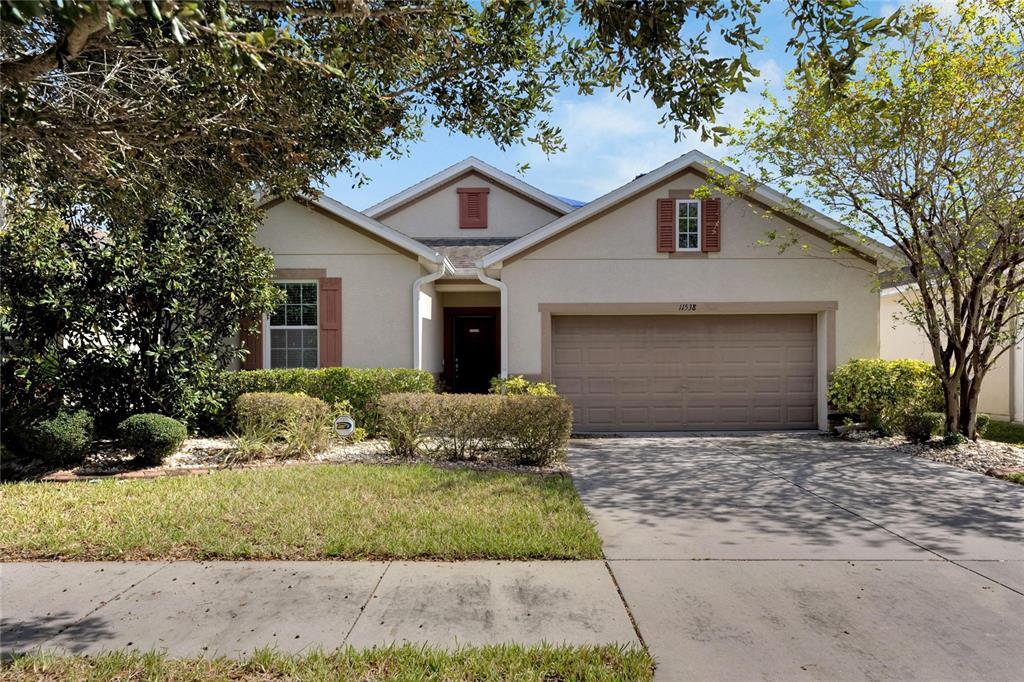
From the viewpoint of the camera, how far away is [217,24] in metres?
3.28

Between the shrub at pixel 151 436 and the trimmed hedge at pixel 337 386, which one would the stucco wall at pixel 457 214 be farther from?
the shrub at pixel 151 436

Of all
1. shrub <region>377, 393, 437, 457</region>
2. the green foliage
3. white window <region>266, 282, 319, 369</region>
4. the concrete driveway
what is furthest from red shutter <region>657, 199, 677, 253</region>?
white window <region>266, 282, 319, 369</region>

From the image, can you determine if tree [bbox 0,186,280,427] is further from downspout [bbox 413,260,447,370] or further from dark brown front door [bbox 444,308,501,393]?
dark brown front door [bbox 444,308,501,393]

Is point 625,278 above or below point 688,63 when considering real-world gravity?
below

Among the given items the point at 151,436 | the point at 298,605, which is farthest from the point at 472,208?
the point at 298,605

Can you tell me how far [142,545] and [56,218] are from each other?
14.4 feet

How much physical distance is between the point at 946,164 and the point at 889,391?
3931 millimetres

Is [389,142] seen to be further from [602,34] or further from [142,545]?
[142,545]

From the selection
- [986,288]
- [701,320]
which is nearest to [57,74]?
[701,320]

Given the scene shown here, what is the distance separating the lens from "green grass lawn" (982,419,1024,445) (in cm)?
1123

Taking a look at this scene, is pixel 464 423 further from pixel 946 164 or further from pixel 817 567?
pixel 946 164

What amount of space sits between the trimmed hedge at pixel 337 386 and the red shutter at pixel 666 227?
5.54 meters

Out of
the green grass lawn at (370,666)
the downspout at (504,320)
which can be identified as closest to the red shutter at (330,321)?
the downspout at (504,320)

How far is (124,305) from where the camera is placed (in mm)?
9305
